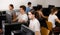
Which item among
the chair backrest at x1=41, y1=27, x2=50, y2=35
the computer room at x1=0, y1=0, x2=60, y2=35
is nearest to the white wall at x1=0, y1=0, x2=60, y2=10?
the computer room at x1=0, y1=0, x2=60, y2=35

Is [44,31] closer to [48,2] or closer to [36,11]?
[36,11]

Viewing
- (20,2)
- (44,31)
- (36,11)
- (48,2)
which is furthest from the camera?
(48,2)

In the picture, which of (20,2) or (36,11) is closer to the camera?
(36,11)

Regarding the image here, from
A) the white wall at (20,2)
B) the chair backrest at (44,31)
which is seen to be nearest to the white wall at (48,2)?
the white wall at (20,2)

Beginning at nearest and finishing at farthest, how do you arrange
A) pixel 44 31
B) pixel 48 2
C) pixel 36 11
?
pixel 44 31
pixel 36 11
pixel 48 2

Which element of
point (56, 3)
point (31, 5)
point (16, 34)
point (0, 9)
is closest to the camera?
point (16, 34)

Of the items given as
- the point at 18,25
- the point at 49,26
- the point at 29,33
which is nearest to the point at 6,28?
the point at 18,25

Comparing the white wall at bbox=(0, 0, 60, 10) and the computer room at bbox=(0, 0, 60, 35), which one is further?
the white wall at bbox=(0, 0, 60, 10)

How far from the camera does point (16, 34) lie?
2189 mm

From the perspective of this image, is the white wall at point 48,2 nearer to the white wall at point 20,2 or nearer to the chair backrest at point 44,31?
the white wall at point 20,2

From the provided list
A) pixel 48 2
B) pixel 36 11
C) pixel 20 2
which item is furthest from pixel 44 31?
pixel 48 2

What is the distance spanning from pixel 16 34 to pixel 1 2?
16.1ft

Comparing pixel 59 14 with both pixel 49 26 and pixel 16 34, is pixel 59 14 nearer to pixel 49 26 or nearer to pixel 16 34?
pixel 49 26

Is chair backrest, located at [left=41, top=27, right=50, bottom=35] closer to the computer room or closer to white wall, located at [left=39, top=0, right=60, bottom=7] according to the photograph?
the computer room
